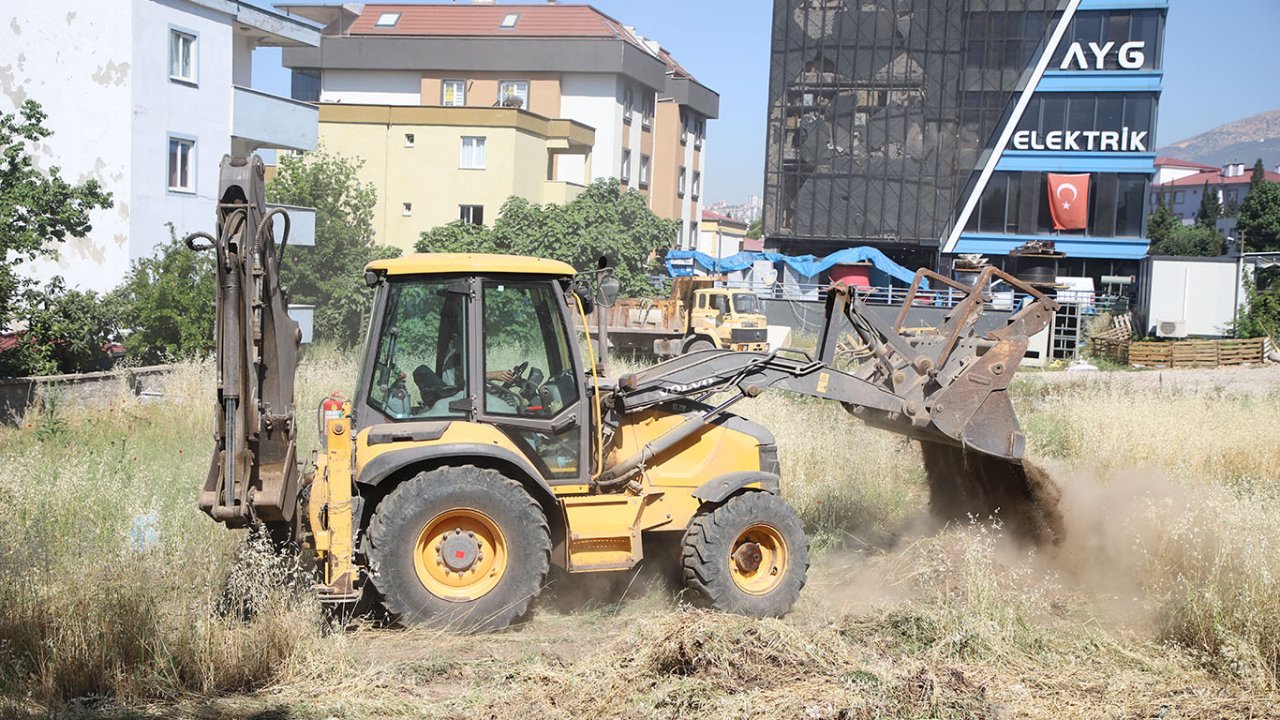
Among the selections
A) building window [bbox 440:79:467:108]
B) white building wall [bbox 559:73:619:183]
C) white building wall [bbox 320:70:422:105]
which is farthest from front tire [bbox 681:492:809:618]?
white building wall [bbox 320:70:422:105]

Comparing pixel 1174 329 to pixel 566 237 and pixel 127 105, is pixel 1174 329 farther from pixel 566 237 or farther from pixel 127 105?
pixel 127 105

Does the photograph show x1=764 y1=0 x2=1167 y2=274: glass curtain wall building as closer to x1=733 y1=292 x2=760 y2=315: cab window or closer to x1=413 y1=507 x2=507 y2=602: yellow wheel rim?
x1=733 y1=292 x2=760 y2=315: cab window

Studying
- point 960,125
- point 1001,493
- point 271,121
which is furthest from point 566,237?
point 1001,493

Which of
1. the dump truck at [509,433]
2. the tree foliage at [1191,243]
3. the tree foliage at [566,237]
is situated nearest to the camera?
the dump truck at [509,433]

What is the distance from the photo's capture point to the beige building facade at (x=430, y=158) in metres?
39.6

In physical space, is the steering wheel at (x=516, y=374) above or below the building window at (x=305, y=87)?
below

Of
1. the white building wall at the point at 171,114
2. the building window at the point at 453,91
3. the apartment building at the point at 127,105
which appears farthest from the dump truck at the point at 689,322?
the building window at the point at 453,91

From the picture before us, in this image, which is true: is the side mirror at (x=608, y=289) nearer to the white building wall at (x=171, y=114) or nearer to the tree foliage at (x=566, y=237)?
the white building wall at (x=171, y=114)

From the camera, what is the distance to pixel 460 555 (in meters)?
7.37

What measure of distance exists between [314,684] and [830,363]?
4267 millimetres

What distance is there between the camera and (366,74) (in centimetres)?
4731

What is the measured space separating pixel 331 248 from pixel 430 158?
31.4 ft

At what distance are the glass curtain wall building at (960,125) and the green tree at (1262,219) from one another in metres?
28.2

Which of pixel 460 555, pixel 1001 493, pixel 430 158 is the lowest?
pixel 460 555
